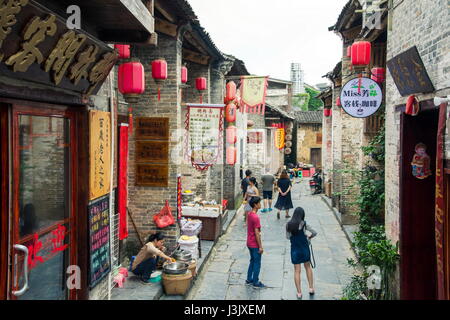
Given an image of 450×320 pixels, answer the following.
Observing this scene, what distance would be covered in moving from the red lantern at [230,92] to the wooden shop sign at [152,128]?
A: 5121mm

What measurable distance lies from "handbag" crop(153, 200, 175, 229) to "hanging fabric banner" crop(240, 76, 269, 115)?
5684 mm

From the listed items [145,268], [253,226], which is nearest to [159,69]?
[253,226]

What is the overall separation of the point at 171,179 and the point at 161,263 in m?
1.77

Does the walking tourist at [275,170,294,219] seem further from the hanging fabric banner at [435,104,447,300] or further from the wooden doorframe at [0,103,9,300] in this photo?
the wooden doorframe at [0,103,9,300]

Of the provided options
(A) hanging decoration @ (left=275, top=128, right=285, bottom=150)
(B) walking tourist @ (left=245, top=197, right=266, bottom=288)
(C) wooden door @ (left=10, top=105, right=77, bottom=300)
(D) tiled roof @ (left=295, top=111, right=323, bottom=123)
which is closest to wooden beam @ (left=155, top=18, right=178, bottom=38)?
(B) walking tourist @ (left=245, top=197, right=266, bottom=288)

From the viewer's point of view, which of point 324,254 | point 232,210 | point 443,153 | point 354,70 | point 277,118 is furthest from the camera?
point 277,118

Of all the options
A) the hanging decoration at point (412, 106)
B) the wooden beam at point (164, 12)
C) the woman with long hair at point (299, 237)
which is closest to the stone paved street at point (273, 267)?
the woman with long hair at point (299, 237)

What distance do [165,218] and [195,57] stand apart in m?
5.61

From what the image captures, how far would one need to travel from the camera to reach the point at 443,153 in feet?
15.6

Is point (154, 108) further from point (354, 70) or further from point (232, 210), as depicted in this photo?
point (232, 210)

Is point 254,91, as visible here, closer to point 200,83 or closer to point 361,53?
point 200,83

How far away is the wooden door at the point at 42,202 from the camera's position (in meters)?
4.13

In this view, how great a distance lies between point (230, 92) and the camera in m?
13.7
